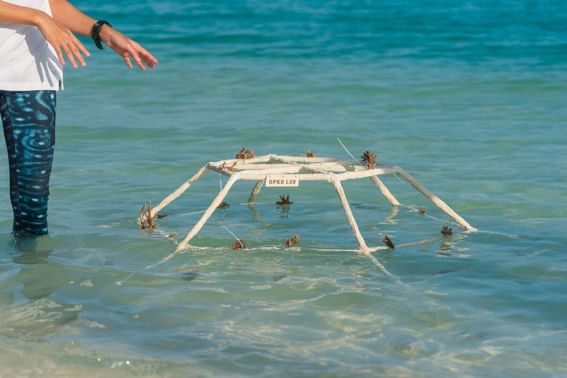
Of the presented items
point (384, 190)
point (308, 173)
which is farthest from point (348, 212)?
point (384, 190)

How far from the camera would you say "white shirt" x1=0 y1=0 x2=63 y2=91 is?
6.26 metres

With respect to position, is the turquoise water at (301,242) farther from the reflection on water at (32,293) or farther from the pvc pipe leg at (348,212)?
the pvc pipe leg at (348,212)

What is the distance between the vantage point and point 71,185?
9594mm

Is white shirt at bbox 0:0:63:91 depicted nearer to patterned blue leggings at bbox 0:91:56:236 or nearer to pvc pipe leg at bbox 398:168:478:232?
patterned blue leggings at bbox 0:91:56:236

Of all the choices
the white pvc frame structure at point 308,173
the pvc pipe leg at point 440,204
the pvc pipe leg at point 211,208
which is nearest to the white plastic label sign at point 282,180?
the white pvc frame structure at point 308,173

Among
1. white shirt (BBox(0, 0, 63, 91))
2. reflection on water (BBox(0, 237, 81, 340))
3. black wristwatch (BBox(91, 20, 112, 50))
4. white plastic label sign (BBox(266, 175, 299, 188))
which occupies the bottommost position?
reflection on water (BBox(0, 237, 81, 340))

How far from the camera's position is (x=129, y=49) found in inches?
236

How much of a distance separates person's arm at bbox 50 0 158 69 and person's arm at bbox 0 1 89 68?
20 centimetres

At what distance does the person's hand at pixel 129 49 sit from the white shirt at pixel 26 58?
348 mm

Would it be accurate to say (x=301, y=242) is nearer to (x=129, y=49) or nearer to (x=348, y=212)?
(x=348, y=212)

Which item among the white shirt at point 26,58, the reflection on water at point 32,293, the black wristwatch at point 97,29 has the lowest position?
the reflection on water at point 32,293

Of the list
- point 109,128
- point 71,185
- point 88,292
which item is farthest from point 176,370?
point 109,128

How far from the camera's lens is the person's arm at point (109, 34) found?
599 centimetres

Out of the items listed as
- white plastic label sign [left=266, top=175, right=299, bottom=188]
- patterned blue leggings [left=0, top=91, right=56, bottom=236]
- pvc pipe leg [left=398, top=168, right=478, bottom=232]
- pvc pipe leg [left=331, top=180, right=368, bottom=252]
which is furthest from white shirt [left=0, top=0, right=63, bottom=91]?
pvc pipe leg [left=398, top=168, right=478, bottom=232]
